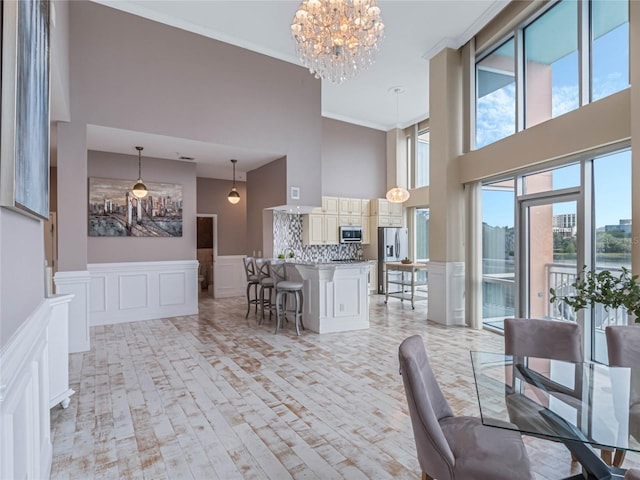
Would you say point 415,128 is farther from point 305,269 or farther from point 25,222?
point 25,222

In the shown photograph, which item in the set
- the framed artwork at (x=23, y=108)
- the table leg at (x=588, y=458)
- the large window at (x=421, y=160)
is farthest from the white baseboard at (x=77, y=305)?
the large window at (x=421, y=160)

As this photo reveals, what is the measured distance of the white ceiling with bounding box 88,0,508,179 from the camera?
4895 millimetres

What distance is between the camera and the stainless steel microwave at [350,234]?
27.9 feet

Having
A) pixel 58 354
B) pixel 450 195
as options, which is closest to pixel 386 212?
pixel 450 195

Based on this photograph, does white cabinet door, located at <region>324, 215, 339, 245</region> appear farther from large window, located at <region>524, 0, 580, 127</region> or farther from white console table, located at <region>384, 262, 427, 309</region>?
large window, located at <region>524, 0, 580, 127</region>

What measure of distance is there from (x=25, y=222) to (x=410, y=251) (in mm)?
8443

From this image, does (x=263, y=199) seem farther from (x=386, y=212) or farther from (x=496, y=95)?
(x=496, y=95)

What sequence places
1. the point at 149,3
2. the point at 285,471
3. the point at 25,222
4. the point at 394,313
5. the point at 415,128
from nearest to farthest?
the point at 25,222, the point at 285,471, the point at 149,3, the point at 394,313, the point at 415,128

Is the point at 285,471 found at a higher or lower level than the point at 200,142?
lower

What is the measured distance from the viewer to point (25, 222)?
64.8 inches

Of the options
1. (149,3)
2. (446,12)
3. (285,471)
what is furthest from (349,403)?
(149,3)

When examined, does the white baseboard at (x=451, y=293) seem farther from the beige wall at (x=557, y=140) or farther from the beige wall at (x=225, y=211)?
the beige wall at (x=225, y=211)

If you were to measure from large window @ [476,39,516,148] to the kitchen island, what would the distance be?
2750 mm

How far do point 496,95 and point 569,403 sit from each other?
4899 mm
